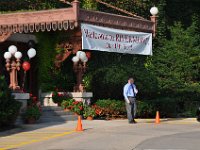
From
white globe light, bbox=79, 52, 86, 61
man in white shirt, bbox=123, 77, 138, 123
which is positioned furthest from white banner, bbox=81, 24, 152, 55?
man in white shirt, bbox=123, 77, 138, 123

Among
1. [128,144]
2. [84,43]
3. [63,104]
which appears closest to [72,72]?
[63,104]

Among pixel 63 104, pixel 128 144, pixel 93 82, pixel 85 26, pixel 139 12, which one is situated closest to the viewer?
pixel 128 144

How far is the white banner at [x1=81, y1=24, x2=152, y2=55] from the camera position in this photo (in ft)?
69.5

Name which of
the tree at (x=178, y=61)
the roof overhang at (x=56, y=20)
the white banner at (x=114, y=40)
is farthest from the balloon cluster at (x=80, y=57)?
the tree at (x=178, y=61)

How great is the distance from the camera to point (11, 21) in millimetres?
21719

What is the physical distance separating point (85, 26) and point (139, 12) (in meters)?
12.5

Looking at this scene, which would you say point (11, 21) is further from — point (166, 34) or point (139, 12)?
point (166, 34)

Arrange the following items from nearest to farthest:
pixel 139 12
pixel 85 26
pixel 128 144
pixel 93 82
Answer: pixel 128 144, pixel 85 26, pixel 93 82, pixel 139 12

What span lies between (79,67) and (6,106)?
288 inches

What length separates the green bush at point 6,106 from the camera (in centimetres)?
1692

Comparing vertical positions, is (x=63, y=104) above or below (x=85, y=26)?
below

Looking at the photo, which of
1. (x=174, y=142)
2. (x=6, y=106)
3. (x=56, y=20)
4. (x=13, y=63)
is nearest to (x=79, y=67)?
(x=13, y=63)

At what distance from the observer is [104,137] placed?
1557 cm

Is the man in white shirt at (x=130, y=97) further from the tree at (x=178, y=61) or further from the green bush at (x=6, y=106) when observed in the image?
the tree at (x=178, y=61)
